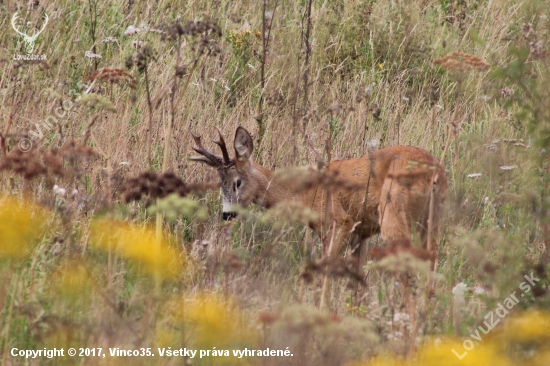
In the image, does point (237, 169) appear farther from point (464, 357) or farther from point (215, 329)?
point (464, 357)

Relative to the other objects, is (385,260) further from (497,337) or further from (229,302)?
(229,302)

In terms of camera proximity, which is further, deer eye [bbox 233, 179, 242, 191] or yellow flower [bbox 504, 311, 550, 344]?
deer eye [bbox 233, 179, 242, 191]

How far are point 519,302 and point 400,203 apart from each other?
2525 mm

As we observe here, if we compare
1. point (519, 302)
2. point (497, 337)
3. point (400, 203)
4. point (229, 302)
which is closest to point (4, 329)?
point (229, 302)

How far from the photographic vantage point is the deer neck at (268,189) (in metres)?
7.95

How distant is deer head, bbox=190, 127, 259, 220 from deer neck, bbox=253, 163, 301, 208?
0.03 meters

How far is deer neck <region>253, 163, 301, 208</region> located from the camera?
7.95 m

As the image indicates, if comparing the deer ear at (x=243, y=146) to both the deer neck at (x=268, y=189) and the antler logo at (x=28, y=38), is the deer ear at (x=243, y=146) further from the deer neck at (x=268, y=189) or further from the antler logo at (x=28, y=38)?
the antler logo at (x=28, y=38)

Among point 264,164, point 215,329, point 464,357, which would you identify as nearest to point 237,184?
point 264,164

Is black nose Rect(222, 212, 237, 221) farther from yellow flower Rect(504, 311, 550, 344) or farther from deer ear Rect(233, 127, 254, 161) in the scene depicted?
yellow flower Rect(504, 311, 550, 344)

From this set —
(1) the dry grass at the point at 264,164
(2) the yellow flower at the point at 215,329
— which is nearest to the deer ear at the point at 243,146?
(1) the dry grass at the point at 264,164

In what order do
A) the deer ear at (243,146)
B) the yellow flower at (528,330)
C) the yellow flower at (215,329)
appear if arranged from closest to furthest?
1. the yellow flower at (215,329)
2. the yellow flower at (528,330)
3. the deer ear at (243,146)

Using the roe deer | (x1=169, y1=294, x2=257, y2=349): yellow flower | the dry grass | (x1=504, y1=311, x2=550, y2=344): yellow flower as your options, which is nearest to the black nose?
the roe deer

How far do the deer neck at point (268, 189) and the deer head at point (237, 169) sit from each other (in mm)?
33
